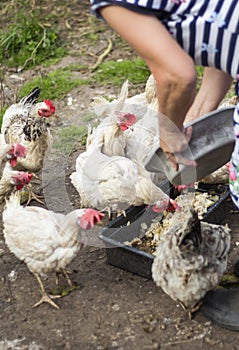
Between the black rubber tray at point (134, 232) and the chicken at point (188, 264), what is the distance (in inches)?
10.0

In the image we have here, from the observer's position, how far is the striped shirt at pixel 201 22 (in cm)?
245

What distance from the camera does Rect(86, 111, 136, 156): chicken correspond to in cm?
412

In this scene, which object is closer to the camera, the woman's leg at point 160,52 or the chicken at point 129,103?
the woman's leg at point 160,52

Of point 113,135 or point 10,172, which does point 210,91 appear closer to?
point 113,135

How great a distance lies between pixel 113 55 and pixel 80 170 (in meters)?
2.71

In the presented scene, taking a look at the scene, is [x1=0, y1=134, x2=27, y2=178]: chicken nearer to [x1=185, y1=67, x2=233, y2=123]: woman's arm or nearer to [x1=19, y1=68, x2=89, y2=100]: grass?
[x1=185, y1=67, x2=233, y2=123]: woman's arm

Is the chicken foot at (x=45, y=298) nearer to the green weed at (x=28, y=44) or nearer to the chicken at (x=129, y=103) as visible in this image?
the chicken at (x=129, y=103)

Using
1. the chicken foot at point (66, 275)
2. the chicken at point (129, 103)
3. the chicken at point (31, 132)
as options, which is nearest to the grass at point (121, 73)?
the chicken at point (129, 103)

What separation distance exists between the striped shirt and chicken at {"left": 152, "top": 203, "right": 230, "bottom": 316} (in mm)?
888

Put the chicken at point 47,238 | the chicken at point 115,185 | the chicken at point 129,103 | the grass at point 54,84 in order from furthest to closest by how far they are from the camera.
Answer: the grass at point 54,84, the chicken at point 129,103, the chicken at point 115,185, the chicken at point 47,238

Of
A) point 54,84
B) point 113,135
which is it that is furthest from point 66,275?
point 54,84

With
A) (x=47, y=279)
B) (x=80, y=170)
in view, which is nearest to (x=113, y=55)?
(x=80, y=170)

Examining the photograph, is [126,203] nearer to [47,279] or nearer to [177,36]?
[47,279]

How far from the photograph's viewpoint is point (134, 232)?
389cm
